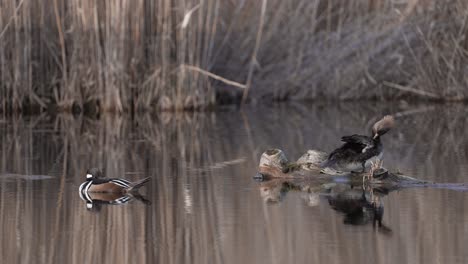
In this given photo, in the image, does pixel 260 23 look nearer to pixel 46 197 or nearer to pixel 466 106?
pixel 466 106

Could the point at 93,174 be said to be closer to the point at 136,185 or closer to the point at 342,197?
the point at 136,185

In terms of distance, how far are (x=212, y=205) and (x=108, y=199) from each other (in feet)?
2.82

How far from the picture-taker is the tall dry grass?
16312 mm

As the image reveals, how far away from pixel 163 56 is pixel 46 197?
7.53 meters

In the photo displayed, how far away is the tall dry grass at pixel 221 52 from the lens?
16.3 meters

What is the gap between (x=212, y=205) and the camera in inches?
328

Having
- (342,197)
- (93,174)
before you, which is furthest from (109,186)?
(342,197)

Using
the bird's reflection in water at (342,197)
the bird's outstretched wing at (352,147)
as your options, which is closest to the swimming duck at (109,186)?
the bird's reflection in water at (342,197)

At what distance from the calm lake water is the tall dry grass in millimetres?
1713

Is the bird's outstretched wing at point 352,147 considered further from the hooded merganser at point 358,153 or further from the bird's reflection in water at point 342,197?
the bird's reflection in water at point 342,197

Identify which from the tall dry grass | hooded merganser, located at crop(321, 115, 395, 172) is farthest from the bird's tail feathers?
the tall dry grass

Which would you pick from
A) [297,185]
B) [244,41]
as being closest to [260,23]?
[244,41]

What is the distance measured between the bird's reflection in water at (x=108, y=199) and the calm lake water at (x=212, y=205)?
0.06 metres

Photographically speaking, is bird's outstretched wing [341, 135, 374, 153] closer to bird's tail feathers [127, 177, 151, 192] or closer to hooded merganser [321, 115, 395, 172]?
hooded merganser [321, 115, 395, 172]
